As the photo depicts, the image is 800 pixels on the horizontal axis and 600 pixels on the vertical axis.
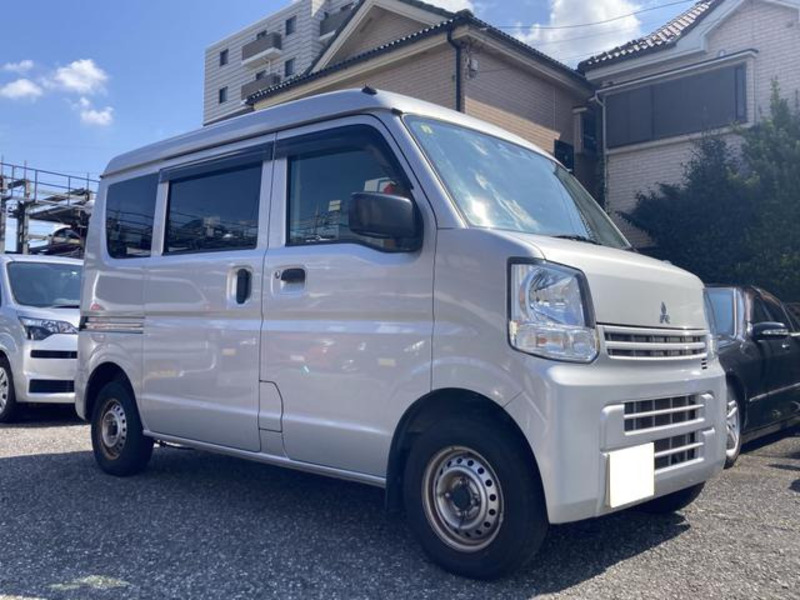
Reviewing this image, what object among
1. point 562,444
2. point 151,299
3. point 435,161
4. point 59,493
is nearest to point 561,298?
point 562,444

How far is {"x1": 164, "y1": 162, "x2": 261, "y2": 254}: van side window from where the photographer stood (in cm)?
445

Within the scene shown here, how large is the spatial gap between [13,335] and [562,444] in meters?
6.98

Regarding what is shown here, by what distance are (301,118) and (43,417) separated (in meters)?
6.33

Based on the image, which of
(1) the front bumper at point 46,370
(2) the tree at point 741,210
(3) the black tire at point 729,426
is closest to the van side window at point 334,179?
(3) the black tire at point 729,426

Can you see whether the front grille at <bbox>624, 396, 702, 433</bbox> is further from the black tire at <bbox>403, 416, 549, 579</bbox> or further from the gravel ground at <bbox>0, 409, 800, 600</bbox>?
the gravel ground at <bbox>0, 409, 800, 600</bbox>

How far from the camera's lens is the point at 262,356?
13.6 feet

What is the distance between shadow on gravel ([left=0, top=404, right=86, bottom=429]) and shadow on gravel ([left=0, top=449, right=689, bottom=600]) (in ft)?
9.32

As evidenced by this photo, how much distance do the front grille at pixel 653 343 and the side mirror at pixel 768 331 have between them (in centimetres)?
263

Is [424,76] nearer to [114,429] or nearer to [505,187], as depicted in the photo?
[114,429]

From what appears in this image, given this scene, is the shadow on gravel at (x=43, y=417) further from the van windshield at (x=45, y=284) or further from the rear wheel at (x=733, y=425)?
the rear wheel at (x=733, y=425)

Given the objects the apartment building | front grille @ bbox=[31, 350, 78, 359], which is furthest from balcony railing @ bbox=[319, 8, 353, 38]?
front grille @ bbox=[31, 350, 78, 359]

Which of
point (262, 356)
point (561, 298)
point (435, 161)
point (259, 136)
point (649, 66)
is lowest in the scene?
point (262, 356)

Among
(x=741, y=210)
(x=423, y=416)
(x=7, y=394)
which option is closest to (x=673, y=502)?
(x=423, y=416)

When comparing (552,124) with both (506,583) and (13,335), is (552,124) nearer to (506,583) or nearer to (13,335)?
(13,335)
